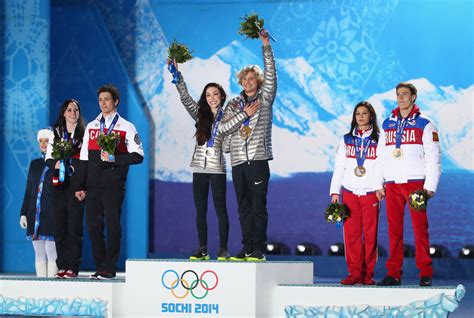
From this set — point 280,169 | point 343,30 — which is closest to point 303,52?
A: point 343,30

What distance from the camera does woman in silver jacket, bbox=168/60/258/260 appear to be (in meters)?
7.00

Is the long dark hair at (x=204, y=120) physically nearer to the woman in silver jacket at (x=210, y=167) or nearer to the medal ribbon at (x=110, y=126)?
the woman in silver jacket at (x=210, y=167)

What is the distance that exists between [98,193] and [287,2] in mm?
5260

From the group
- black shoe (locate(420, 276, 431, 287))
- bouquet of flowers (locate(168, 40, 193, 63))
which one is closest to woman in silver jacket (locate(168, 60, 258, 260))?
bouquet of flowers (locate(168, 40, 193, 63))

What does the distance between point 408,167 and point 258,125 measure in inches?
45.2

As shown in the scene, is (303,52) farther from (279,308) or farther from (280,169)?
(279,308)

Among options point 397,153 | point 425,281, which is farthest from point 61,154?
point 425,281

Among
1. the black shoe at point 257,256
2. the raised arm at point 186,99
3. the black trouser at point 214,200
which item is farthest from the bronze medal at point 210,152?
the black shoe at point 257,256

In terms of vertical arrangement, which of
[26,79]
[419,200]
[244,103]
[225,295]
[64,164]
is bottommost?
[225,295]

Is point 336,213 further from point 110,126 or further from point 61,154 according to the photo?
point 61,154

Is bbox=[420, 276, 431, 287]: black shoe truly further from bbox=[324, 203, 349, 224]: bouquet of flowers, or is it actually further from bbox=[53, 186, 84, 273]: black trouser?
bbox=[53, 186, 84, 273]: black trouser

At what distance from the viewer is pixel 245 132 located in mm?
6910

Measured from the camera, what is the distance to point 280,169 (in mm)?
11578

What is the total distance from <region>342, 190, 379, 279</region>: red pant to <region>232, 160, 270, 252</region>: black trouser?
25.1 inches
